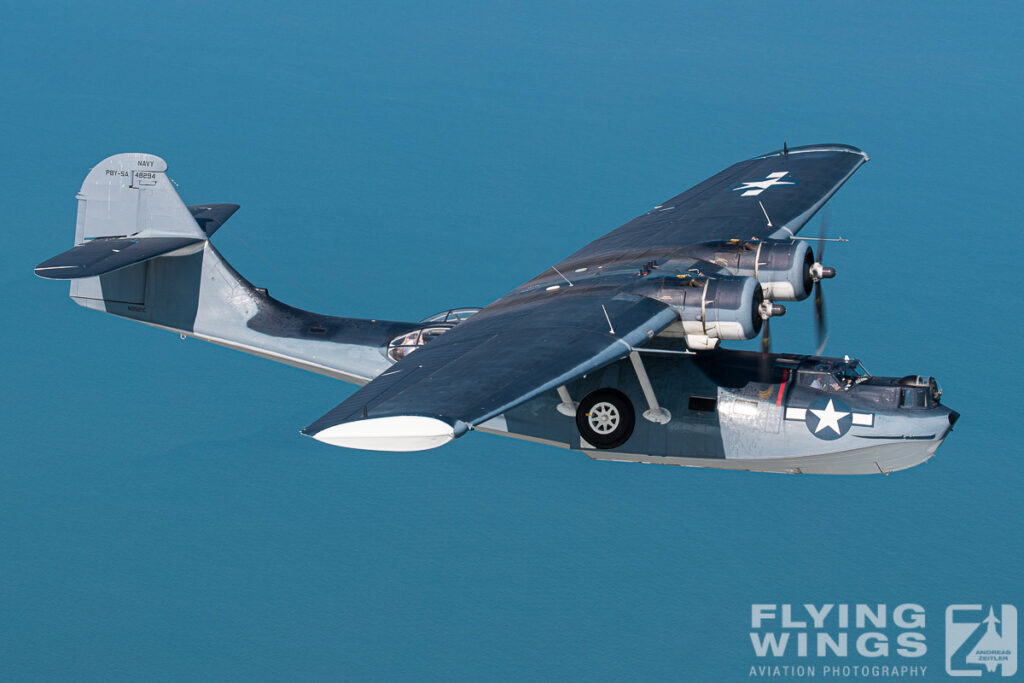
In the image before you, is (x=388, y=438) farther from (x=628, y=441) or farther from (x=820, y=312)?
(x=820, y=312)

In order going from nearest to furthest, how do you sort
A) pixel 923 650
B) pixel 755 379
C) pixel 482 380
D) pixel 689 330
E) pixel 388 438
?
pixel 388 438
pixel 482 380
pixel 689 330
pixel 755 379
pixel 923 650

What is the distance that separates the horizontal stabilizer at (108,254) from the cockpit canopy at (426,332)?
18.1 ft

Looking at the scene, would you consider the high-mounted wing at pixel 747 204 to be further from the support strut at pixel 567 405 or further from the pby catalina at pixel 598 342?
the support strut at pixel 567 405

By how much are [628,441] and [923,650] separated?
28.9 feet

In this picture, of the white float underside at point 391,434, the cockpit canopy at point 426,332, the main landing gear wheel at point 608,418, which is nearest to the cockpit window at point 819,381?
the main landing gear wheel at point 608,418

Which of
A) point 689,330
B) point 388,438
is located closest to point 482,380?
point 388,438

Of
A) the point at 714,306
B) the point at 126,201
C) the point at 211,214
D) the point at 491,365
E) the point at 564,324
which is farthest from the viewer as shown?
the point at 211,214

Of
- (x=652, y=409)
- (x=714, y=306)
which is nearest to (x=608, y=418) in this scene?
(x=652, y=409)

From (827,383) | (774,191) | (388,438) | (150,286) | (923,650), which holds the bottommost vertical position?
(923,650)

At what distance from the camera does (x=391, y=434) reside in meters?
22.0

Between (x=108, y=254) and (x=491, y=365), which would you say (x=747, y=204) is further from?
(x=108, y=254)

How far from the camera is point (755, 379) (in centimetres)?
2845

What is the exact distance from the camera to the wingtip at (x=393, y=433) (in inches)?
861

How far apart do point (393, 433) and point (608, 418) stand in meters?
7.38
